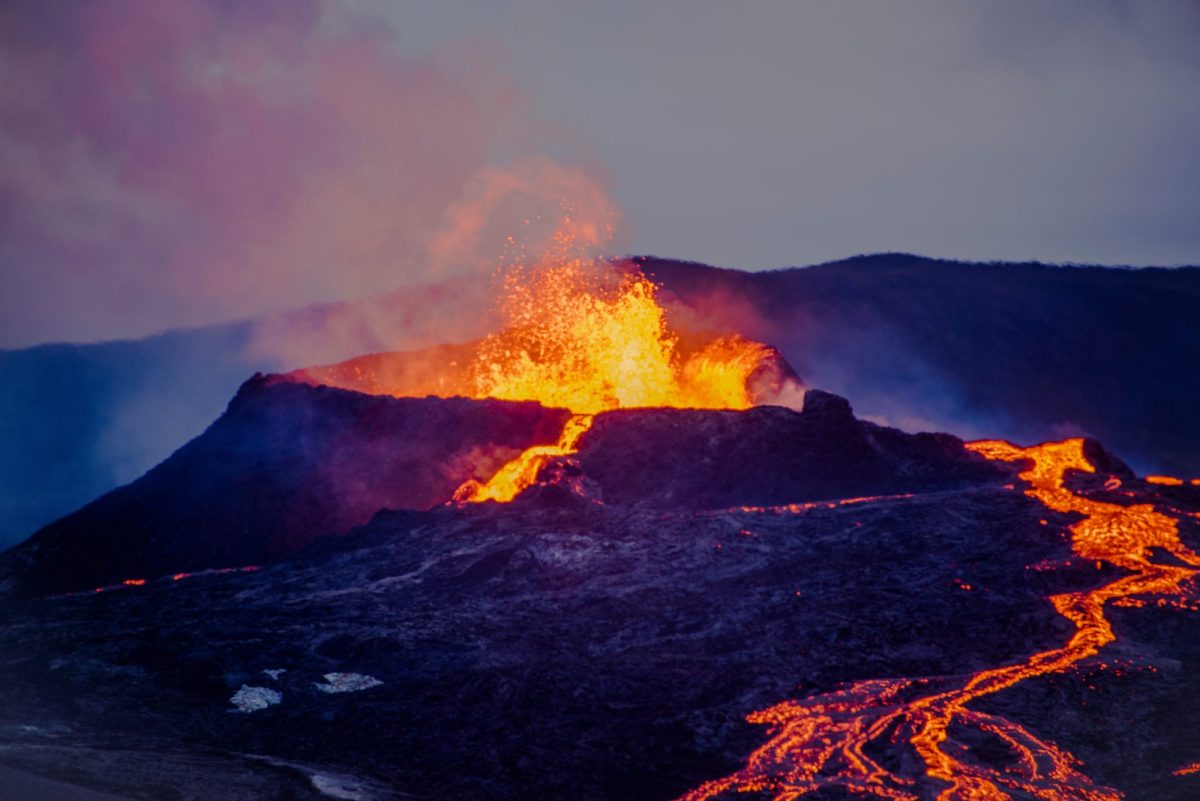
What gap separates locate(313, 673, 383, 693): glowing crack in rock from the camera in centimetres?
1505

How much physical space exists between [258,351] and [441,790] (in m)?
32.9

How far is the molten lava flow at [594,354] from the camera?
33.2 m

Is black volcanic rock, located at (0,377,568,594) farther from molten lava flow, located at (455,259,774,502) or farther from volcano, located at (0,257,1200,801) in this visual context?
molten lava flow, located at (455,259,774,502)

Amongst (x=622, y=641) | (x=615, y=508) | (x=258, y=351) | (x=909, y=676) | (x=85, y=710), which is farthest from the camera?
(x=258, y=351)

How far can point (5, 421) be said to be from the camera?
4334 cm

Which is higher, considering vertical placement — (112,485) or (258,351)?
(258,351)

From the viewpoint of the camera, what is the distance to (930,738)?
1294 cm

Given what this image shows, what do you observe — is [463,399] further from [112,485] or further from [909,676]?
[112,485]

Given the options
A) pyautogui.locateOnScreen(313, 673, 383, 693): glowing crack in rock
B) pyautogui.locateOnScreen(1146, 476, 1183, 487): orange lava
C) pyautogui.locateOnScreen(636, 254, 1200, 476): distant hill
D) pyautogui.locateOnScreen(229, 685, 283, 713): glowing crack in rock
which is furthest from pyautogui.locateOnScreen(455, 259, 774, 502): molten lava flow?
pyautogui.locateOnScreen(229, 685, 283, 713): glowing crack in rock

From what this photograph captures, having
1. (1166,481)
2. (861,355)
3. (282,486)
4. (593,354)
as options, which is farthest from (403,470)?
(861,355)

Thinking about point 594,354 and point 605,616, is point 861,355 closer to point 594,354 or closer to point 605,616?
point 594,354

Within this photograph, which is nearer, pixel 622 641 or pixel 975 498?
pixel 622 641

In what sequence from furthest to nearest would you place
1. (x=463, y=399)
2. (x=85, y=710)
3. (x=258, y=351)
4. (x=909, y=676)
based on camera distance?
(x=258, y=351), (x=463, y=399), (x=909, y=676), (x=85, y=710)

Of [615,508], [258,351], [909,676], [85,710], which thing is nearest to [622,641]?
[909,676]
